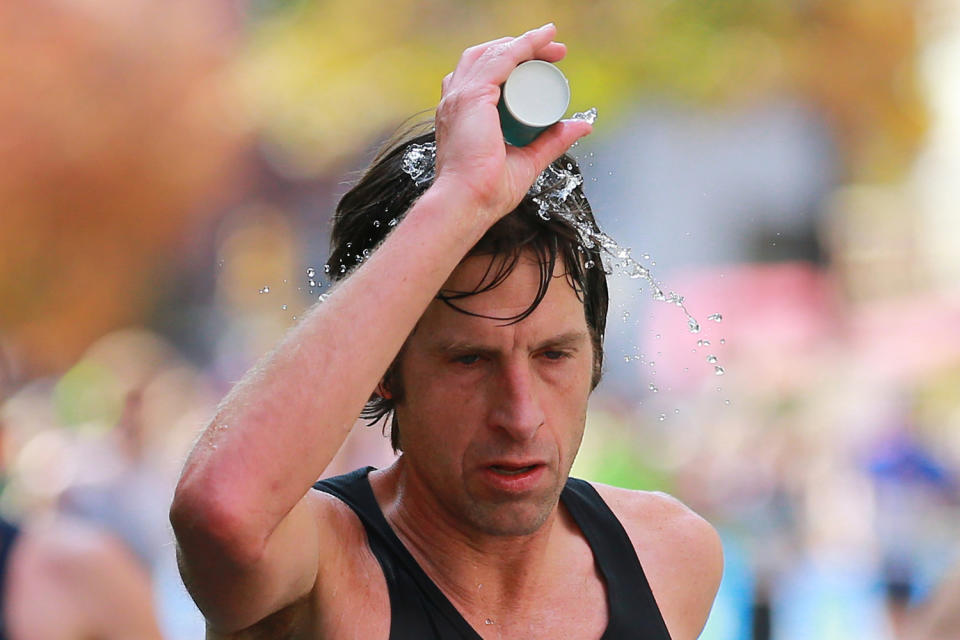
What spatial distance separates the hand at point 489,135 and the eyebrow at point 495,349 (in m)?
0.27

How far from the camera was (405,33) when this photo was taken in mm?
7035

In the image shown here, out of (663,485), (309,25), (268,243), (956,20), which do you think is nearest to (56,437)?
(268,243)

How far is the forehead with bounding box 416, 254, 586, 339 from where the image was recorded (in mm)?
2084

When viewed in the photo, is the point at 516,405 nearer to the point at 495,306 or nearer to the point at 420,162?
the point at 495,306

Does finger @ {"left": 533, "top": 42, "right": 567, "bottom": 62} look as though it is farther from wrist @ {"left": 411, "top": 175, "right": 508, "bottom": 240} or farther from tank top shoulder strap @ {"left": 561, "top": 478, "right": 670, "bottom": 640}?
tank top shoulder strap @ {"left": 561, "top": 478, "right": 670, "bottom": 640}

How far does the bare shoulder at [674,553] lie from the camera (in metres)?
2.46

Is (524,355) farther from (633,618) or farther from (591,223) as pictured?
(633,618)

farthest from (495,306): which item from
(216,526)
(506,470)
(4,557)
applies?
(4,557)

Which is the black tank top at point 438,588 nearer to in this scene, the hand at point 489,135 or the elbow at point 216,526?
the elbow at point 216,526

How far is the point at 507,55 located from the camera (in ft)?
6.33

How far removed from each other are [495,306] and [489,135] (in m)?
0.35

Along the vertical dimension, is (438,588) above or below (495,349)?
below

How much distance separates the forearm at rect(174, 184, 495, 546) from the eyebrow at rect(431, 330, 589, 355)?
0.85 ft

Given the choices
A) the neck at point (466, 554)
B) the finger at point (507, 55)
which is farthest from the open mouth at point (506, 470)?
the finger at point (507, 55)
